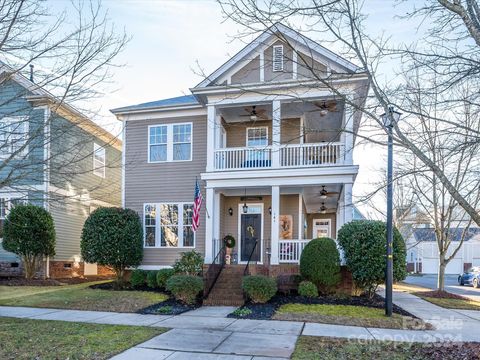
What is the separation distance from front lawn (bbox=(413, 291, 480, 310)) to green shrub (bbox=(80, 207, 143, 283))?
35.4 ft

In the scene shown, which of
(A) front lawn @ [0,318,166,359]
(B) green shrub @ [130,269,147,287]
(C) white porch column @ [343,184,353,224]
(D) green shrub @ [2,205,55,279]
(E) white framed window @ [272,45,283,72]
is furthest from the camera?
(D) green shrub @ [2,205,55,279]

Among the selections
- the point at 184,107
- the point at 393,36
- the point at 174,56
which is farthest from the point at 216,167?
the point at 393,36

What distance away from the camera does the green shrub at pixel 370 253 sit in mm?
11523

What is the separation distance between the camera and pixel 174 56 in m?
8.15

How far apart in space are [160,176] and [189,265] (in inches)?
178

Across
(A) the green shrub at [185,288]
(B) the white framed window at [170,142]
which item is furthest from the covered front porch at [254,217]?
(A) the green shrub at [185,288]

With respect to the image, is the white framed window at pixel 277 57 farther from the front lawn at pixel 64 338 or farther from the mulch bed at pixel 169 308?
the mulch bed at pixel 169 308

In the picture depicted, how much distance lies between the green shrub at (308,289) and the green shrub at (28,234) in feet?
34.6

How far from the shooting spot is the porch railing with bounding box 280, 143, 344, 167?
14.1 m

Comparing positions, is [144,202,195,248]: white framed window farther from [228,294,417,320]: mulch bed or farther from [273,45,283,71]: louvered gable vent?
[273,45,283,71]: louvered gable vent

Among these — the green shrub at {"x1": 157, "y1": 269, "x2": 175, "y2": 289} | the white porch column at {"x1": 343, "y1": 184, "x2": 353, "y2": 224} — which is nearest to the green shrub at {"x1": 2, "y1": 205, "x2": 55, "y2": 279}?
the green shrub at {"x1": 157, "y1": 269, "x2": 175, "y2": 289}

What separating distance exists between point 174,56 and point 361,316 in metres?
7.29

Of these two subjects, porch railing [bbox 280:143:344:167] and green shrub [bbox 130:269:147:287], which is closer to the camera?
porch railing [bbox 280:143:344:167]

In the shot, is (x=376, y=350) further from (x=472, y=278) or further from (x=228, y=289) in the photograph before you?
(x=472, y=278)
